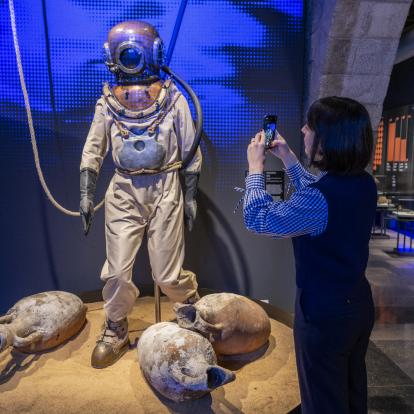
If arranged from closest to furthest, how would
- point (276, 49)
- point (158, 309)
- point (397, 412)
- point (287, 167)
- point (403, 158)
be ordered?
1. point (287, 167)
2. point (397, 412)
3. point (158, 309)
4. point (276, 49)
5. point (403, 158)

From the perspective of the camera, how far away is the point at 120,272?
2.46m

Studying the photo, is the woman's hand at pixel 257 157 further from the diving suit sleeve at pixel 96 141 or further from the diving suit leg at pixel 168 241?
the diving suit sleeve at pixel 96 141

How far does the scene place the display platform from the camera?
6.72 ft

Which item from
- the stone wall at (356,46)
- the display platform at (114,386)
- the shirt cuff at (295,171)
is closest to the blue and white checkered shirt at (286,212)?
the shirt cuff at (295,171)

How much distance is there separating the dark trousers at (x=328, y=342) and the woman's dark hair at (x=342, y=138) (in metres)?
0.44

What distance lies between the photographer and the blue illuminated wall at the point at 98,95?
10.4 feet

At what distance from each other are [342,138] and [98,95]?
7.60 ft

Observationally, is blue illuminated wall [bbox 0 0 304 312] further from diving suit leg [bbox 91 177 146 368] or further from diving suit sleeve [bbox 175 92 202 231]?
diving suit leg [bbox 91 177 146 368]

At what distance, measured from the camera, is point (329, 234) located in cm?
141

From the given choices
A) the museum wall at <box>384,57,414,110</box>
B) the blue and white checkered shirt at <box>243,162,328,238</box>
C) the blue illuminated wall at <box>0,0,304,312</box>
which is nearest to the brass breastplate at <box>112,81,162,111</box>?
the blue illuminated wall at <box>0,0,304,312</box>

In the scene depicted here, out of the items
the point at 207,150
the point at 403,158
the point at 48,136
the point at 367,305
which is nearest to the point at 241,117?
the point at 207,150

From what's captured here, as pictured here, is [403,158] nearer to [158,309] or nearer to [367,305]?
[158,309]

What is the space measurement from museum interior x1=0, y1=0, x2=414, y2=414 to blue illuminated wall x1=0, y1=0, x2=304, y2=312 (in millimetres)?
11

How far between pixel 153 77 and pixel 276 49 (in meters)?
1.19
